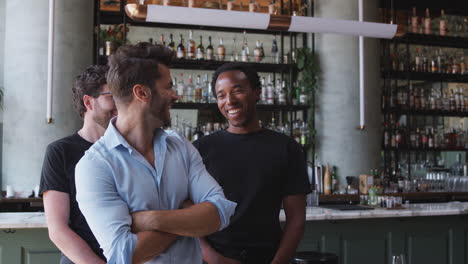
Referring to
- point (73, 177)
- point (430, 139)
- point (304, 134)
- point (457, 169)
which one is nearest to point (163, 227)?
point (73, 177)

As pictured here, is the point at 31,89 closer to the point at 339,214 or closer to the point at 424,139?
the point at 339,214

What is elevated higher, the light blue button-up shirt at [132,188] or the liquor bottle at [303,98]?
the liquor bottle at [303,98]

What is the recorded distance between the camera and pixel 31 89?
5.36 m

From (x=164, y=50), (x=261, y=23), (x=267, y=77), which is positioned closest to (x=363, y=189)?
(x=267, y=77)

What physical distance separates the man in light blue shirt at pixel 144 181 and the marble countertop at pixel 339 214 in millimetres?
1959

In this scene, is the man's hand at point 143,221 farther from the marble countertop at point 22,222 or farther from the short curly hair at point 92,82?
the marble countertop at point 22,222

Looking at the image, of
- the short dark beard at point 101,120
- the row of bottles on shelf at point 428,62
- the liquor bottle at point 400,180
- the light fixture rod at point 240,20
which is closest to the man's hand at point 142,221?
the short dark beard at point 101,120

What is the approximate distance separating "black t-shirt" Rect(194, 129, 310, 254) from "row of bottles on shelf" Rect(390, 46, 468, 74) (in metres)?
5.07

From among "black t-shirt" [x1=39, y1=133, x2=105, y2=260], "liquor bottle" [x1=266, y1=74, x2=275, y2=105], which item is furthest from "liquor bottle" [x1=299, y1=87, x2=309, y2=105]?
"black t-shirt" [x1=39, y1=133, x2=105, y2=260]

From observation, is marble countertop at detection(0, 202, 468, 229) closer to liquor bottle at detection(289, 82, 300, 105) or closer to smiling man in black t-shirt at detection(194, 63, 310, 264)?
smiling man in black t-shirt at detection(194, 63, 310, 264)

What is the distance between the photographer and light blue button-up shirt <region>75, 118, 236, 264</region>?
49.0 inches

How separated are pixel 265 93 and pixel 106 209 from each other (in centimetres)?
509

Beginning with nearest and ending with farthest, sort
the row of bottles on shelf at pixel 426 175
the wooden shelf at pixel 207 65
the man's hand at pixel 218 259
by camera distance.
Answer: the man's hand at pixel 218 259 → the wooden shelf at pixel 207 65 → the row of bottles on shelf at pixel 426 175

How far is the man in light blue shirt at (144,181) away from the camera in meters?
1.26
